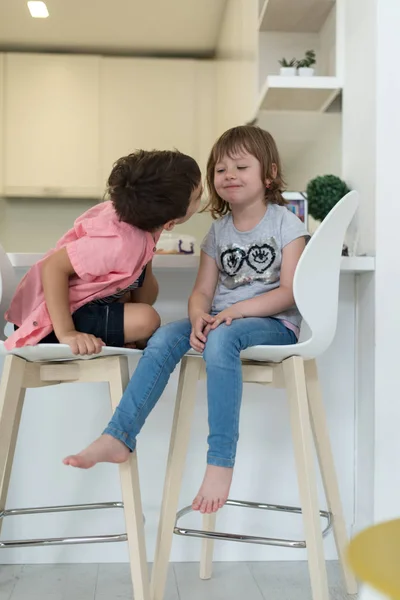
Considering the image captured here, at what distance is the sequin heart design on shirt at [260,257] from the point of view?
4.95 ft

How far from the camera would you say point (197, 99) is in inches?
157

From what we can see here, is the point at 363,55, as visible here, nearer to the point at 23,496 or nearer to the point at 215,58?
the point at 23,496

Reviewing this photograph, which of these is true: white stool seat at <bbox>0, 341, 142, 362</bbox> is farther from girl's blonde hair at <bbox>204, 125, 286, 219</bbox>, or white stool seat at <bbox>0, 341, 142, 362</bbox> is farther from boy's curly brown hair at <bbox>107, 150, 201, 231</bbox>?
girl's blonde hair at <bbox>204, 125, 286, 219</bbox>

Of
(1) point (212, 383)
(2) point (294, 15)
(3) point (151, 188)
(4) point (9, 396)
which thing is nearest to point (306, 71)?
(2) point (294, 15)

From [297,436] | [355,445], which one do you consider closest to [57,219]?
[355,445]

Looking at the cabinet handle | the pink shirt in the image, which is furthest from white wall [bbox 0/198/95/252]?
the pink shirt

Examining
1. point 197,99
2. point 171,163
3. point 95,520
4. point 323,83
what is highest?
point 197,99

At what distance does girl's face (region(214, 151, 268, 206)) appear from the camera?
1543 millimetres

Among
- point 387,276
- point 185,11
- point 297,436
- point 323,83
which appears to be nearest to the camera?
point 297,436

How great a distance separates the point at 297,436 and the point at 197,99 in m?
2.97

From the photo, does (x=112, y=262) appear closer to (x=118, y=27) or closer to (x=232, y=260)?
(x=232, y=260)

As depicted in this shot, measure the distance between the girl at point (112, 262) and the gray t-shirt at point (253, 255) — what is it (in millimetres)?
142

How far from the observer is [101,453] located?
1231 millimetres

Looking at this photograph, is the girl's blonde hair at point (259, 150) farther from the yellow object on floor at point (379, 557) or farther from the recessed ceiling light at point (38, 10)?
the recessed ceiling light at point (38, 10)
